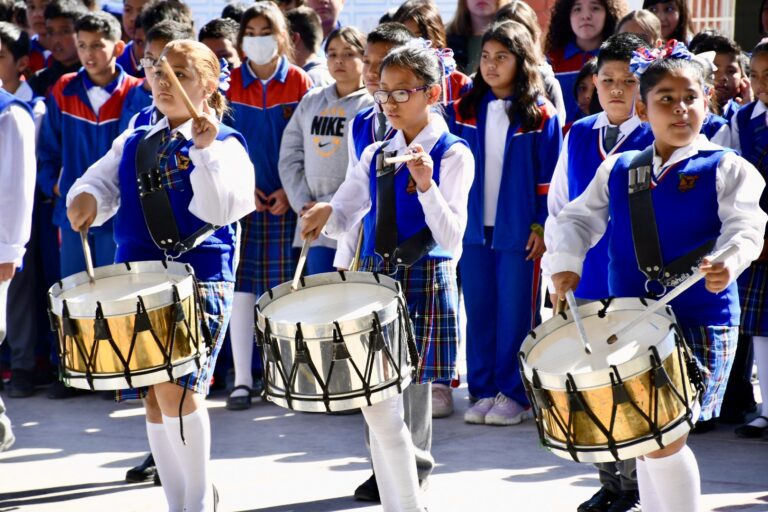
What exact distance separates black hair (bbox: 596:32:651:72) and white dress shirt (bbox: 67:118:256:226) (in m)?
1.45

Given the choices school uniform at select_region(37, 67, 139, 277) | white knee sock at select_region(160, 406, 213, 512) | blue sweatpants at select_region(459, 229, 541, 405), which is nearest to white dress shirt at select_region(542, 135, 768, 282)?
white knee sock at select_region(160, 406, 213, 512)

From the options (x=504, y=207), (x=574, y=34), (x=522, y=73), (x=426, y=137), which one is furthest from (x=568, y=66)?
(x=426, y=137)

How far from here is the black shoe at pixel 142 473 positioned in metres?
4.91

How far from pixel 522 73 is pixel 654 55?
1658 mm

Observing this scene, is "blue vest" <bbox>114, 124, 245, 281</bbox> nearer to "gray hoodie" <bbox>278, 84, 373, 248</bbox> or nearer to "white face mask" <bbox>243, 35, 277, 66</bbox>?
"gray hoodie" <bbox>278, 84, 373, 248</bbox>

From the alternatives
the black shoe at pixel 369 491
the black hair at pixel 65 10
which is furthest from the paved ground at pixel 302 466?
the black hair at pixel 65 10

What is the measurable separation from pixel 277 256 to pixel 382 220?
6.83ft

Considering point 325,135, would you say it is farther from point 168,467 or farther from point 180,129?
point 168,467

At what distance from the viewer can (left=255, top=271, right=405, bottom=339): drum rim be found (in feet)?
11.8

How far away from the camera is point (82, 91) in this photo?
643 cm

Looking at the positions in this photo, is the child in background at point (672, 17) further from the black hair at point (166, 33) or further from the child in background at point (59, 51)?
the child in background at point (59, 51)

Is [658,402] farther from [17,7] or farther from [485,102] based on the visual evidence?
[17,7]

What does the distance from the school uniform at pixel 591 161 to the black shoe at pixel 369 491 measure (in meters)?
1.05

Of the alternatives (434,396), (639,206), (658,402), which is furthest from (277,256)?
(658,402)
